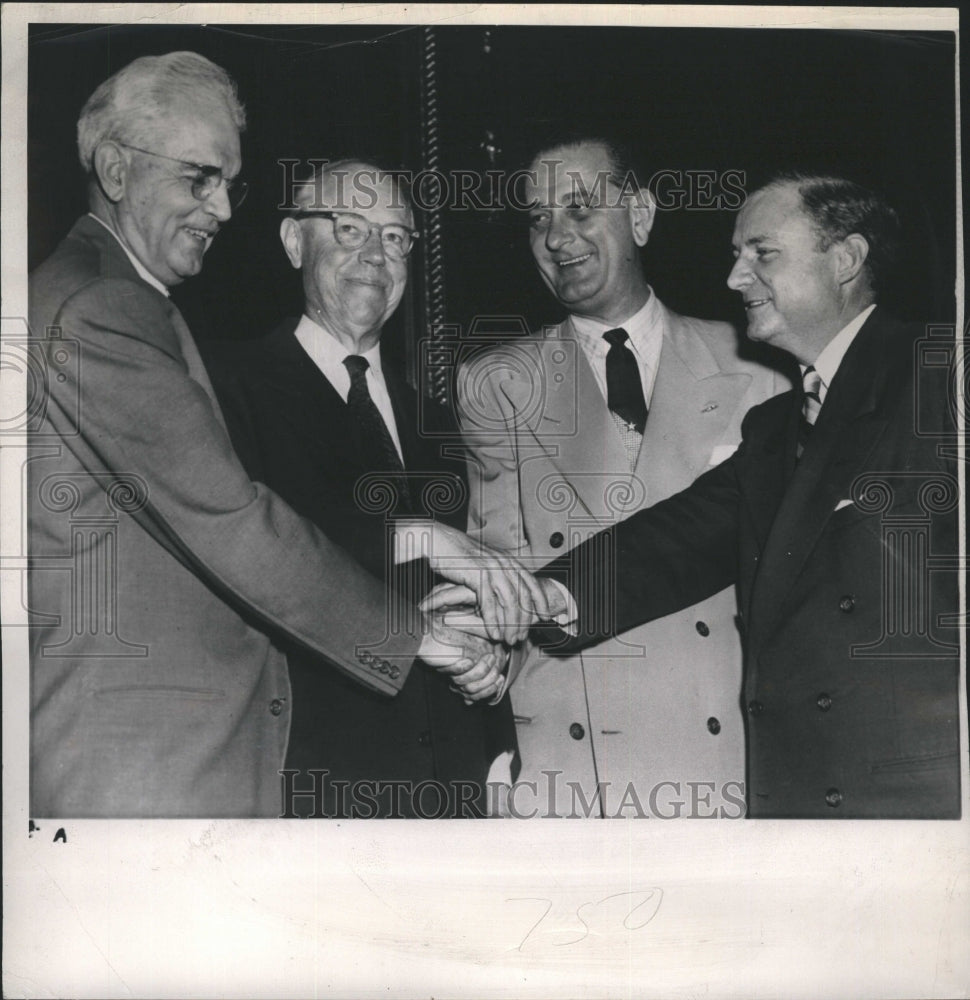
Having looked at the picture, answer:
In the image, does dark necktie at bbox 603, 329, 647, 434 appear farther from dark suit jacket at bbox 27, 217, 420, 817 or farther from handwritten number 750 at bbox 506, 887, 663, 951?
handwritten number 750 at bbox 506, 887, 663, 951

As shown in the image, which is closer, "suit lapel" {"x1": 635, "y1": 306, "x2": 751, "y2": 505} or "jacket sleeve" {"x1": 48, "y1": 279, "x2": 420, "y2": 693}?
"jacket sleeve" {"x1": 48, "y1": 279, "x2": 420, "y2": 693}

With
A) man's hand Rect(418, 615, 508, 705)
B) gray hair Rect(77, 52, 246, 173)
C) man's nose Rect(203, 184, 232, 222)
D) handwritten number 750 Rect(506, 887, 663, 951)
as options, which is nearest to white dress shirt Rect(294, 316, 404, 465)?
man's nose Rect(203, 184, 232, 222)

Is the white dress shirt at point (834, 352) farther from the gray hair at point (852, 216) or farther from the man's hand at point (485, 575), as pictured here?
the man's hand at point (485, 575)

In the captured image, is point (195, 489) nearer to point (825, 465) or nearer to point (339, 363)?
point (339, 363)

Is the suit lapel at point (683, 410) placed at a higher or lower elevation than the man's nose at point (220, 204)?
lower

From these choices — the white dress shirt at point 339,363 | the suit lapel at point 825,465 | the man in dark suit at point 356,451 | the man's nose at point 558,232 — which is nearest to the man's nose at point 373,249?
the man in dark suit at point 356,451

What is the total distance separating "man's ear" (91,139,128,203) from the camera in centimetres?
355

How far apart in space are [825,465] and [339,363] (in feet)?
4.64

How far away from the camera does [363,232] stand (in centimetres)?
358

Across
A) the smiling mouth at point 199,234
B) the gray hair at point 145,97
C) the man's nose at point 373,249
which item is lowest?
the man's nose at point 373,249

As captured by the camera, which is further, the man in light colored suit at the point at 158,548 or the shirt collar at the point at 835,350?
the shirt collar at the point at 835,350

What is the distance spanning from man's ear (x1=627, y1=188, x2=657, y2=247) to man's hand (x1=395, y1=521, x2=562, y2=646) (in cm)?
100

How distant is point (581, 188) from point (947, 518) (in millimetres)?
1416

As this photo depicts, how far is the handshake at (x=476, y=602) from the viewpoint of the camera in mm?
3521
